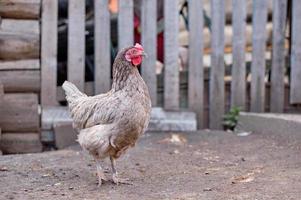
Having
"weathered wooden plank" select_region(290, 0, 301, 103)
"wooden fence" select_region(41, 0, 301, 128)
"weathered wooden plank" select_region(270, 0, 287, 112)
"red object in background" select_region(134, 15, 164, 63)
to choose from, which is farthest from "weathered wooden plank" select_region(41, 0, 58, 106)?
"weathered wooden plank" select_region(290, 0, 301, 103)

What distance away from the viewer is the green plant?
5.94 meters

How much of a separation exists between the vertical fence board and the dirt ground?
1.93 ft

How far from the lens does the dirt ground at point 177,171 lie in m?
3.22

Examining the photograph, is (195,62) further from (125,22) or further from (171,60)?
(125,22)

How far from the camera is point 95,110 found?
12.3ft

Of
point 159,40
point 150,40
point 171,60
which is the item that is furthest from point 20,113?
point 159,40

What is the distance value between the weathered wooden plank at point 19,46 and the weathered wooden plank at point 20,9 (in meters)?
0.19

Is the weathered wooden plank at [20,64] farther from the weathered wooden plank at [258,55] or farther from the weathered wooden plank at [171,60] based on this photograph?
the weathered wooden plank at [258,55]

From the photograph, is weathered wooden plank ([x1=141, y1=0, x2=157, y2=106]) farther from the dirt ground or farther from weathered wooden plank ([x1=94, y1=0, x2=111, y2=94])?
the dirt ground

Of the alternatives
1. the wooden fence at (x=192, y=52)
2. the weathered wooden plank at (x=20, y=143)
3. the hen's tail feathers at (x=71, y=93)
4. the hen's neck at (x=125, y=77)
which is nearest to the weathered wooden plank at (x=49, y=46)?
the wooden fence at (x=192, y=52)

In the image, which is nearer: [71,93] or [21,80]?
[71,93]

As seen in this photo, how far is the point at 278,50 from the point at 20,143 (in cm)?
285

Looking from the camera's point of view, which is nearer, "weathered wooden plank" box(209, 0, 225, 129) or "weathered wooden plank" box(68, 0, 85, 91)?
"weathered wooden plank" box(68, 0, 85, 91)

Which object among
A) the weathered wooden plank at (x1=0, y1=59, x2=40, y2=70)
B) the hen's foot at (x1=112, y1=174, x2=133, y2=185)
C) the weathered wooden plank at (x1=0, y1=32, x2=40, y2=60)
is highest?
the weathered wooden plank at (x1=0, y1=32, x2=40, y2=60)
